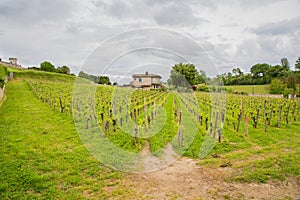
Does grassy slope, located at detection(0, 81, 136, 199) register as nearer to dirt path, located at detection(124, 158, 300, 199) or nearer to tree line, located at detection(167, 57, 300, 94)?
dirt path, located at detection(124, 158, 300, 199)

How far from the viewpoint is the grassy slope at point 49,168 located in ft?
14.0

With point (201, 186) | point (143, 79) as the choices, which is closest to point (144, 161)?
point (201, 186)

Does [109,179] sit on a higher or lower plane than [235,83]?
lower

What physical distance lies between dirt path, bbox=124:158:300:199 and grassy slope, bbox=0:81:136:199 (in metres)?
0.51

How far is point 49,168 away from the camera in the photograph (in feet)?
17.4

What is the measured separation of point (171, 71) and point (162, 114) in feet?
17.0

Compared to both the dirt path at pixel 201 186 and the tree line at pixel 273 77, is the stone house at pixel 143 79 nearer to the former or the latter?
the dirt path at pixel 201 186

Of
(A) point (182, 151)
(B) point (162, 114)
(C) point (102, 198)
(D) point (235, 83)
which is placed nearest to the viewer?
(C) point (102, 198)

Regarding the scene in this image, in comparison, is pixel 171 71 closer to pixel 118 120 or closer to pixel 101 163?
pixel 118 120

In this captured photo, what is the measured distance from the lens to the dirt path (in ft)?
13.8

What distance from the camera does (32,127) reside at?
30.6ft

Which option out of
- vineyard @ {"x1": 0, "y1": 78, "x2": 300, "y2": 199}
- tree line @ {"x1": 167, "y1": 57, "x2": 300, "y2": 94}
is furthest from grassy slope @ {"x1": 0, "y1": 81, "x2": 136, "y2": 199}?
tree line @ {"x1": 167, "y1": 57, "x2": 300, "y2": 94}

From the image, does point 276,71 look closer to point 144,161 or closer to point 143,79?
point 143,79

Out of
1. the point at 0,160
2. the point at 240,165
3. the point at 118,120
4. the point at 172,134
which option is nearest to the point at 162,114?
the point at 118,120
